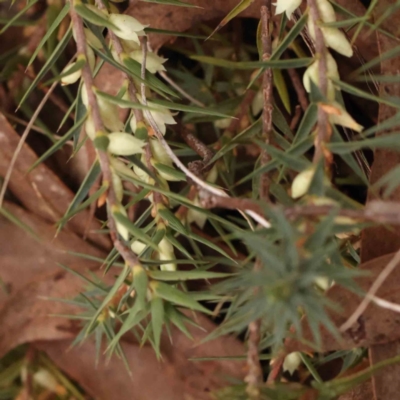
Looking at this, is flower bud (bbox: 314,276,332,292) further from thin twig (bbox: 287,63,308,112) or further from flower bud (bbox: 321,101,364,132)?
thin twig (bbox: 287,63,308,112)

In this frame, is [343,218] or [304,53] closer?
[343,218]

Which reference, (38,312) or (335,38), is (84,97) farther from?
(38,312)

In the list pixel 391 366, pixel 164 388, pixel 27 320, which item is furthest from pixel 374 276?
pixel 27 320

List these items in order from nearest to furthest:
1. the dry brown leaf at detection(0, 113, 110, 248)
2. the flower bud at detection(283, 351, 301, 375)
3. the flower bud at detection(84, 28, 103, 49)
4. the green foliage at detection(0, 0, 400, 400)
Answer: the green foliage at detection(0, 0, 400, 400)
the flower bud at detection(84, 28, 103, 49)
the flower bud at detection(283, 351, 301, 375)
the dry brown leaf at detection(0, 113, 110, 248)

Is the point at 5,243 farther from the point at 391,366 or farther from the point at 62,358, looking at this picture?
the point at 391,366

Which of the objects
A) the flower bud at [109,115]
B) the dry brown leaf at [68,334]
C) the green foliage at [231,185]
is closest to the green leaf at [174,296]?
the green foliage at [231,185]

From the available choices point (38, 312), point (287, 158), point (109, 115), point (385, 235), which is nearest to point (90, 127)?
point (109, 115)

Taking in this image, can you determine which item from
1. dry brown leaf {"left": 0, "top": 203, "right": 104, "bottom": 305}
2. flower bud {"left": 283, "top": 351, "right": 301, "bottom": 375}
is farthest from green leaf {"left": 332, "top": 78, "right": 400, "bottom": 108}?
dry brown leaf {"left": 0, "top": 203, "right": 104, "bottom": 305}
